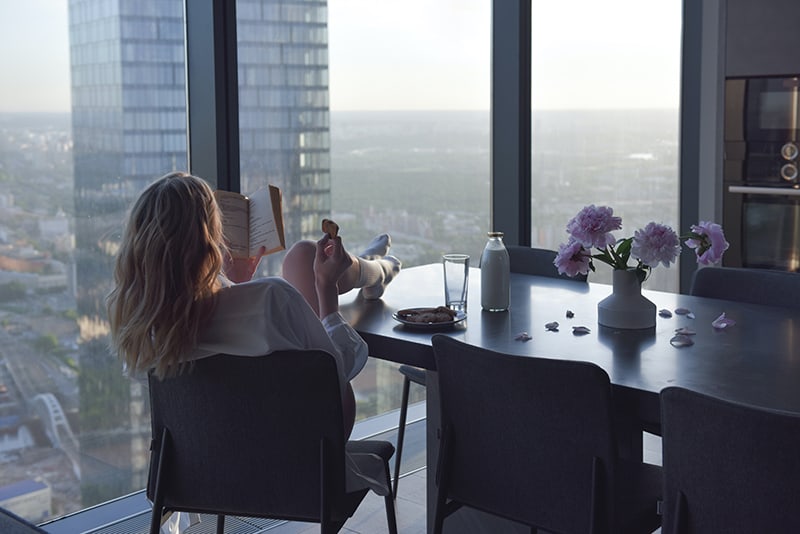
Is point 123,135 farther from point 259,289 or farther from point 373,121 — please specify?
point 259,289

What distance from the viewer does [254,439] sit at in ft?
6.41

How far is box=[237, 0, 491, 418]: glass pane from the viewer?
10.7ft

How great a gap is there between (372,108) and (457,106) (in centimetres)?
54

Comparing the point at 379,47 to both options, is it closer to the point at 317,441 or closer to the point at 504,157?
the point at 504,157

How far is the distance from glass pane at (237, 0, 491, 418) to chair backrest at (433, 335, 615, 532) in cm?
152

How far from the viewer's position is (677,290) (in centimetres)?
475

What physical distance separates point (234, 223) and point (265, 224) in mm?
91

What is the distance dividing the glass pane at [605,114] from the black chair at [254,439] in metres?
2.58

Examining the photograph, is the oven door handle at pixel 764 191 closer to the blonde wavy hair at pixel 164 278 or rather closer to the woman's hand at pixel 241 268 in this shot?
the woman's hand at pixel 241 268

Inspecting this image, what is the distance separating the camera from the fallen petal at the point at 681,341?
2.15m

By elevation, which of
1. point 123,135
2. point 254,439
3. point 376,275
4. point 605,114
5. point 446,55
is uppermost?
point 446,55

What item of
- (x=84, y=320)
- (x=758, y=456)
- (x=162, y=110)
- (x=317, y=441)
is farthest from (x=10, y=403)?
(x=758, y=456)

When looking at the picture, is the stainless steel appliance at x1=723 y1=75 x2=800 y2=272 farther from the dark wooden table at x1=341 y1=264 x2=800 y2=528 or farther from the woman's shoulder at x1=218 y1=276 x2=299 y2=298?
the woman's shoulder at x1=218 y1=276 x2=299 y2=298

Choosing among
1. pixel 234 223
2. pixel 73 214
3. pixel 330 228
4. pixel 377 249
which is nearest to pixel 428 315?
pixel 330 228
